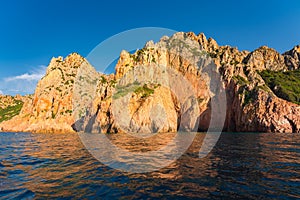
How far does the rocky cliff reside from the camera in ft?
→ 294

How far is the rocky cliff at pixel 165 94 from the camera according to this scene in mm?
89625

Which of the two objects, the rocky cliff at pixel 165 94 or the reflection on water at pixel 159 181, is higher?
the rocky cliff at pixel 165 94

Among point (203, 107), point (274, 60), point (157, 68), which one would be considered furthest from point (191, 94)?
point (274, 60)

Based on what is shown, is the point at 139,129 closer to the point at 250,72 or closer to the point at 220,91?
the point at 220,91

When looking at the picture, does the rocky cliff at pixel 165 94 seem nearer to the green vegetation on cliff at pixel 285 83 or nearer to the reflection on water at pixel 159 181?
the green vegetation on cliff at pixel 285 83

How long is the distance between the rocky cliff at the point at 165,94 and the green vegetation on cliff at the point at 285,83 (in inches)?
40.7

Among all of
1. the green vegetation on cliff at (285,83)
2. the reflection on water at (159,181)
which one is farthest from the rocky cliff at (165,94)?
the reflection on water at (159,181)

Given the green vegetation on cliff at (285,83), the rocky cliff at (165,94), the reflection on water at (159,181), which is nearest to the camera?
the reflection on water at (159,181)

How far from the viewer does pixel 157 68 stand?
12081cm

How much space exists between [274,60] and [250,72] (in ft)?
173

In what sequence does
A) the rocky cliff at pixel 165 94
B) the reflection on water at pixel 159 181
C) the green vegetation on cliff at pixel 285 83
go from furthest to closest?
the green vegetation on cliff at pixel 285 83, the rocky cliff at pixel 165 94, the reflection on water at pixel 159 181

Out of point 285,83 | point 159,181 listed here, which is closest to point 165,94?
point 285,83

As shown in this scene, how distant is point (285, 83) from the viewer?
116 metres

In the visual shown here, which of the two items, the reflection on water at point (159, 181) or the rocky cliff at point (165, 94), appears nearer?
the reflection on water at point (159, 181)
